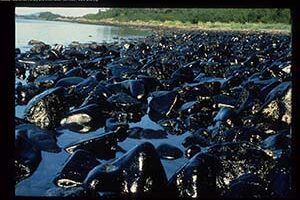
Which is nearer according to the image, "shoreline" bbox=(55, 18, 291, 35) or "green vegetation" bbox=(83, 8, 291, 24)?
"green vegetation" bbox=(83, 8, 291, 24)

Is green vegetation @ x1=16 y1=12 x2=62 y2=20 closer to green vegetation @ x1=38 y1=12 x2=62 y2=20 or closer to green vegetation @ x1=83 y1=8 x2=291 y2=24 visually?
green vegetation @ x1=38 y1=12 x2=62 y2=20

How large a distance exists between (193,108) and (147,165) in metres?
1.04

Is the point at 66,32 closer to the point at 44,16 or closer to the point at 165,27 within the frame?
the point at 44,16

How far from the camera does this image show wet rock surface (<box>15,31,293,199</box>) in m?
3.00

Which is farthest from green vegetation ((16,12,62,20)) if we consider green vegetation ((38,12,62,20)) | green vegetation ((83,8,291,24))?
green vegetation ((83,8,291,24))

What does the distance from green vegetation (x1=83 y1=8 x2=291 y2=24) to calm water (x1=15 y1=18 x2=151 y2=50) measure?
0.17m

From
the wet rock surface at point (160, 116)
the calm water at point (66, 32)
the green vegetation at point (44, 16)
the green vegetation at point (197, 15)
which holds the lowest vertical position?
the wet rock surface at point (160, 116)

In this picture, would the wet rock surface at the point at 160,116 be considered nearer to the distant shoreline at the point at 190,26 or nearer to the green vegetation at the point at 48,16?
the distant shoreline at the point at 190,26

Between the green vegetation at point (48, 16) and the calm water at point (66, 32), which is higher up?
the green vegetation at point (48, 16)

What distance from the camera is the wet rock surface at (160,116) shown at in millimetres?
3004

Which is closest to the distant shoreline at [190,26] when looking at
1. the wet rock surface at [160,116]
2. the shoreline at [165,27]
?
the shoreline at [165,27]

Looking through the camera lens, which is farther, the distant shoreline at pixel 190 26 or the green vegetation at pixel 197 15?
the distant shoreline at pixel 190 26

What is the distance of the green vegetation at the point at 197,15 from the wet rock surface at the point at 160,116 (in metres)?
0.30

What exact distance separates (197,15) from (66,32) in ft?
3.47
